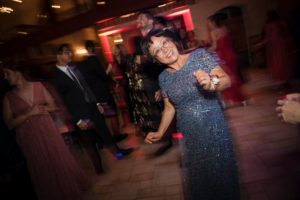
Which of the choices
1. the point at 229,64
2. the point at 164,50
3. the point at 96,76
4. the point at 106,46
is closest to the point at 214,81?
the point at 164,50

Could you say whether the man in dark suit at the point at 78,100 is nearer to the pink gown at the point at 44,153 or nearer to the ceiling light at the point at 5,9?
the pink gown at the point at 44,153

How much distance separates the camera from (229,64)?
4.82 meters

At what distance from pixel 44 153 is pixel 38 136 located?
20 centimetres

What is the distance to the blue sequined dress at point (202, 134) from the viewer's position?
77.6 inches

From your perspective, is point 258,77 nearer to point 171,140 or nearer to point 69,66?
point 171,140

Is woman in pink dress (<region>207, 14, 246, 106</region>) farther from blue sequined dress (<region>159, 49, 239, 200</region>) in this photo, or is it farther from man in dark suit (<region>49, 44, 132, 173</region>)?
blue sequined dress (<region>159, 49, 239, 200</region>)

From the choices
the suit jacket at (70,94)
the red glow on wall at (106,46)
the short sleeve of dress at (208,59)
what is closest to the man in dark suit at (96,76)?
the suit jacket at (70,94)

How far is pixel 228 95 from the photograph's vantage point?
5055 mm

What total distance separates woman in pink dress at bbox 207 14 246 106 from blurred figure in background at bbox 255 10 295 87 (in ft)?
3.69

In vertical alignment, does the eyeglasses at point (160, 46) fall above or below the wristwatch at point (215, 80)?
above

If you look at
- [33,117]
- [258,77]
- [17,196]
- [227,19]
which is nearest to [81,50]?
[227,19]

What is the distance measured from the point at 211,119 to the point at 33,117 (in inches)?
77.3

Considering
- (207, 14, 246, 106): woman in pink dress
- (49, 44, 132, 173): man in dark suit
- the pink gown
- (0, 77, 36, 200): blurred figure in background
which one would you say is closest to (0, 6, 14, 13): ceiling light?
(49, 44, 132, 173): man in dark suit

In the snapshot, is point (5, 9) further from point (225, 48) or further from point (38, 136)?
point (225, 48)
